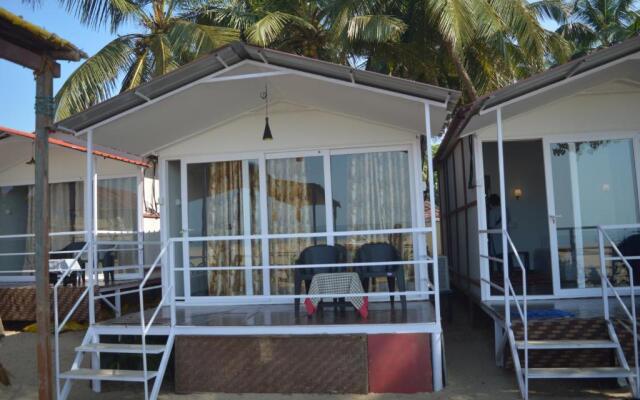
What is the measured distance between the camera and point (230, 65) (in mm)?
5949

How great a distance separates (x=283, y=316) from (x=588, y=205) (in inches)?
150

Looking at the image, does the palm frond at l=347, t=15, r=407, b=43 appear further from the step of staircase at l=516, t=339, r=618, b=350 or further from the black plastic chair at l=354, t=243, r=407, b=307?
the step of staircase at l=516, t=339, r=618, b=350

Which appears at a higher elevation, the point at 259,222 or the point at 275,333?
the point at 259,222

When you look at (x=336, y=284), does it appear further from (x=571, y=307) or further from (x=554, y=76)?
(x=554, y=76)

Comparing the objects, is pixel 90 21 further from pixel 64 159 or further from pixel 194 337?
pixel 194 337

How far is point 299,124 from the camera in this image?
24.2ft

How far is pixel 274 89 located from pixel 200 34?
5174 millimetres

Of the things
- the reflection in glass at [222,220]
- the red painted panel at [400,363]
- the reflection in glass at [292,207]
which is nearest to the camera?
the red painted panel at [400,363]

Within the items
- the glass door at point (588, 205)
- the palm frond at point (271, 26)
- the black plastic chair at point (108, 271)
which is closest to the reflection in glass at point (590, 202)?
the glass door at point (588, 205)

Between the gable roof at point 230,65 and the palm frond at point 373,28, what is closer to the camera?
the gable roof at point 230,65

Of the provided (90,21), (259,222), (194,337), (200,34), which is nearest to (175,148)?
(259,222)

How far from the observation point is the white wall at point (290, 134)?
23.7 feet

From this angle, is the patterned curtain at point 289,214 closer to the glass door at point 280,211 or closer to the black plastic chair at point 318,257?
the glass door at point 280,211

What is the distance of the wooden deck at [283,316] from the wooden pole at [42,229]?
3.39 ft
